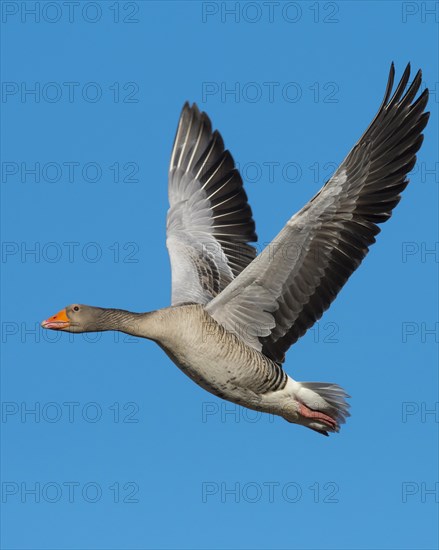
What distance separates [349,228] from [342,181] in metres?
0.52

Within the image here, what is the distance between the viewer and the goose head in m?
12.4

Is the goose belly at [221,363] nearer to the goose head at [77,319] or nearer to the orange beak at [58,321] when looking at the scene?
the goose head at [77,319]

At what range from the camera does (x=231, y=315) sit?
12797 millimetres

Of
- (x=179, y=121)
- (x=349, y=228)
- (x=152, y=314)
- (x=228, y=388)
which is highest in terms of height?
(x=179, y=121)

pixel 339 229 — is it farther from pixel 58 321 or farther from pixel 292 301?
pixel 58 321

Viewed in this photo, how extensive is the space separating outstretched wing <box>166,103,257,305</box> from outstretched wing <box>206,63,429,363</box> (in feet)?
4.98

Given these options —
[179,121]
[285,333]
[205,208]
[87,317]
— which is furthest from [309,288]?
[179,121]

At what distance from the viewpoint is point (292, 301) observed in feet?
42.1

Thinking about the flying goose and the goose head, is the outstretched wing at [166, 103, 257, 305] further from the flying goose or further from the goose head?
the goose head

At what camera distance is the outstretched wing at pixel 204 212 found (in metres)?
14.6

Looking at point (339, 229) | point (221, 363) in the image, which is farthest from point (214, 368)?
point (339, 229)

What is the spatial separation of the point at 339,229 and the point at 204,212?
366cm

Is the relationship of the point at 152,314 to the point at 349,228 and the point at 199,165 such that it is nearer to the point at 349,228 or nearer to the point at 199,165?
the point at 349,228

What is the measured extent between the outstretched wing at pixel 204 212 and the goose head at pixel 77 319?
1.79 meters
